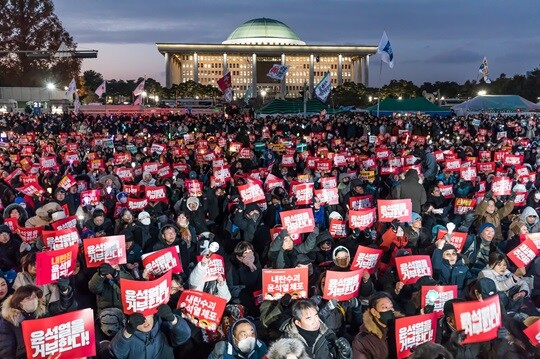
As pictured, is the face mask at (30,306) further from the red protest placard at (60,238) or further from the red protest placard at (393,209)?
the red protest placard at (393,209)

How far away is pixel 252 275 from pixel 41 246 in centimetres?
237

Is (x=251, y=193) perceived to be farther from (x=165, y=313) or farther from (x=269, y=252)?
(x=165, y=313)

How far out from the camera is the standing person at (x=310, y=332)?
3.76 m

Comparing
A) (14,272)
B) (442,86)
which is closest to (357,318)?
(14,272)

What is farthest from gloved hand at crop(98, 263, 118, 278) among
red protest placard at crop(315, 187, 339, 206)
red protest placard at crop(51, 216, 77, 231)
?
red protest placard at crop(315, 187, 339, 206)

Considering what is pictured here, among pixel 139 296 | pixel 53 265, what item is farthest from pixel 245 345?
pixel 53 265

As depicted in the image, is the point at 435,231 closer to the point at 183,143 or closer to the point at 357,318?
the point at 357,318

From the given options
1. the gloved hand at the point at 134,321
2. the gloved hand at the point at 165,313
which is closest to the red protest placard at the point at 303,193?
the gloved hand at the point at 165,313

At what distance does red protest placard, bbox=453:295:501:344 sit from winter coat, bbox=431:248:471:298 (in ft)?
4.66

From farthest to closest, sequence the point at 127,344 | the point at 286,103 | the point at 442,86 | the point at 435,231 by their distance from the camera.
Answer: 1. the point at 442,86
2. the point at 286,103
3. the point at 435,231
4. the point at 127,344

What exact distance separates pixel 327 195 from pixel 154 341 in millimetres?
4850

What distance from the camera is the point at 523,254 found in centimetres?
561

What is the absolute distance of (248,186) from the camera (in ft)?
26.1

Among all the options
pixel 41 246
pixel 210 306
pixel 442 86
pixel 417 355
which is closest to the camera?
pixel 417 355
